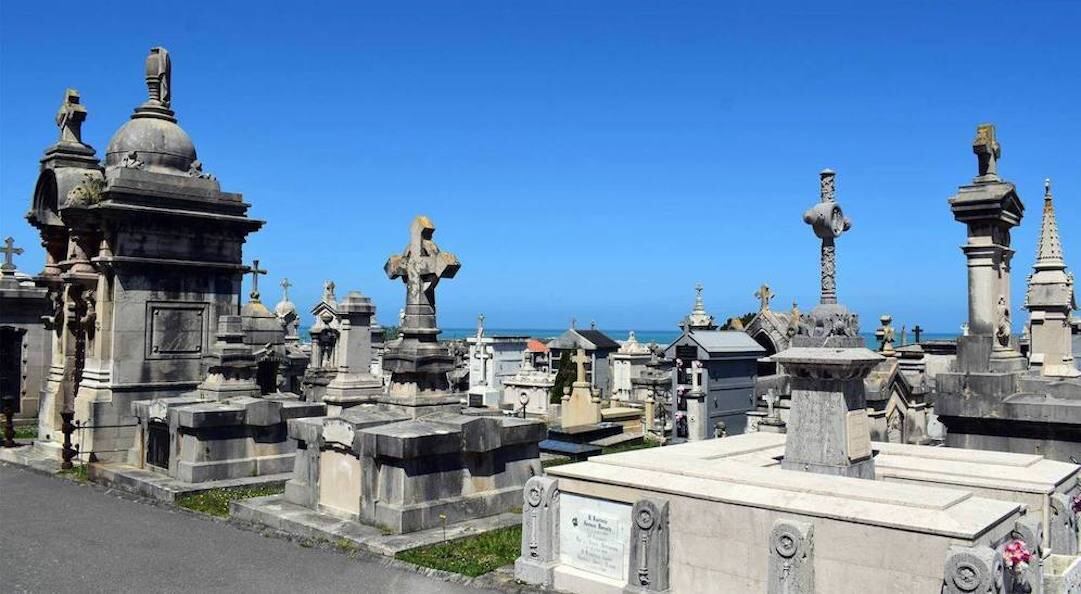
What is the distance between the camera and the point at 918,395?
59.4 ft

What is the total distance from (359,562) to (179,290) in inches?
345

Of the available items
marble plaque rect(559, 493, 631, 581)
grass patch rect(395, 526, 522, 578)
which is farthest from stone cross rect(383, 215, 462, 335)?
marble plaque rect(559, 493, 631, 581)

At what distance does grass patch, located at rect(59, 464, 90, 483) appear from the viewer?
44.2 feet

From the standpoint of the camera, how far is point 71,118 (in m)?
17.2

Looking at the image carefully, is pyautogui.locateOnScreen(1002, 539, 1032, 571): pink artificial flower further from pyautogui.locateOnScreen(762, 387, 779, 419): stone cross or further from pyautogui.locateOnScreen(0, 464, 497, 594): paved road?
pyautogui.locateOnScreen(762, 387, 779, 419): stone cross

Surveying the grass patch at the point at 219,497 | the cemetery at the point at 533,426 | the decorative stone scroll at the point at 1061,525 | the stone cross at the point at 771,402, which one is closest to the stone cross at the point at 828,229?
the cemetery at the point at 533,426

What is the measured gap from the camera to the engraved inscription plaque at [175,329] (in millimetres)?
15258

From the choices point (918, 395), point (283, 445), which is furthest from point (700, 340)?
point (283, 445)

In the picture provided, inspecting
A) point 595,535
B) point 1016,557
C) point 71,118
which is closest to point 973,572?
point 1016,557

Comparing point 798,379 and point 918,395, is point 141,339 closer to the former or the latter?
point 798,379

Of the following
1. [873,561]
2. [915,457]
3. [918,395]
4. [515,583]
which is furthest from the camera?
[918,395]

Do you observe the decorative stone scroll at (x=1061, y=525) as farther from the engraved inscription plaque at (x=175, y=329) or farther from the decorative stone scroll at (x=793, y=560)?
the engraved inscription plaque at (x=175, y=329)

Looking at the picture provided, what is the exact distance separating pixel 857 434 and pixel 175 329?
12131mm

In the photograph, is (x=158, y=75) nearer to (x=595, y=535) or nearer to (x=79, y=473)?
(x=79, y=473)
